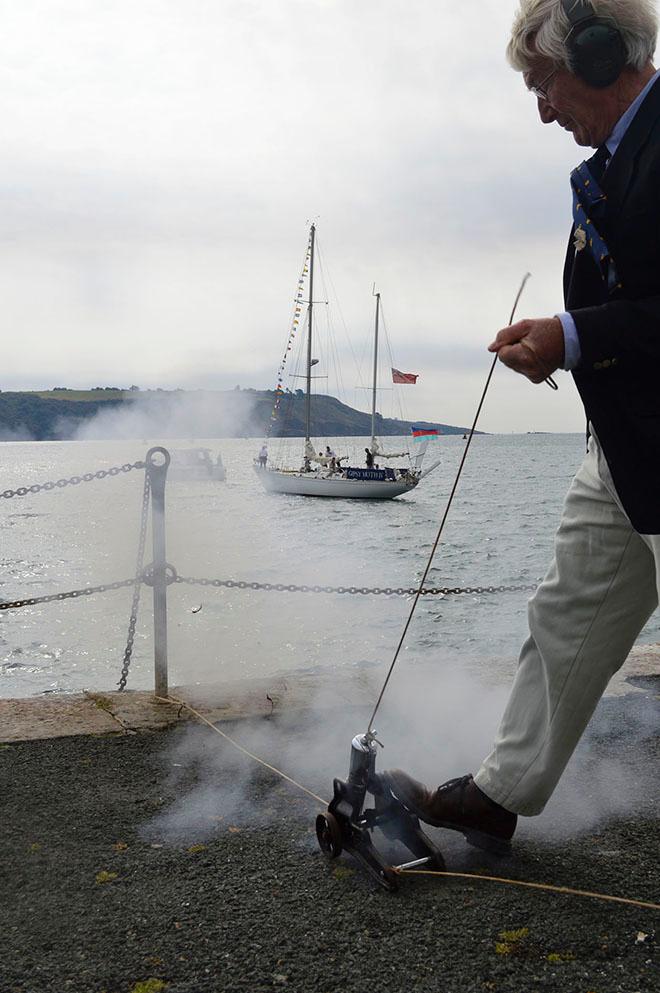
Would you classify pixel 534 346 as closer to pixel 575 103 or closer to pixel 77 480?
pixel 575 103

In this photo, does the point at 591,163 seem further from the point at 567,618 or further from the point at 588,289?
the point at 567,618

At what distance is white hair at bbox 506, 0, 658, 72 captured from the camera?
6.98ft

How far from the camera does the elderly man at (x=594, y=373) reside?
211 centimetres

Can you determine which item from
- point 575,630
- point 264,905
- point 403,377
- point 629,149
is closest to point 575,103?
point 629,149

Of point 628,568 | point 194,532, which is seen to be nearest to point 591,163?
point 628,568

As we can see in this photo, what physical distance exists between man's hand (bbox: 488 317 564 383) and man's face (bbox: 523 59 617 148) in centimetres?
54

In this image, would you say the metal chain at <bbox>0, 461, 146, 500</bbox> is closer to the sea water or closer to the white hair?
the sea water

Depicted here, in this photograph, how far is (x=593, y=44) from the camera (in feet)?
7.01

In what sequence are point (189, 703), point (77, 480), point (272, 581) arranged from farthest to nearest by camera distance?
point (272, 581)
point (77, 480)
point (189, 703)

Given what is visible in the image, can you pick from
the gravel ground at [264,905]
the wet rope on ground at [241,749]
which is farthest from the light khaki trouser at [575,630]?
the wet rope on ground at [241,749]

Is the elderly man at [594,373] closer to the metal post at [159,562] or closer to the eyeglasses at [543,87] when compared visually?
the eyeglasses at [543,87]

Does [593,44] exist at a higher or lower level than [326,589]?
higher

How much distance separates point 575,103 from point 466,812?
79.2 inches

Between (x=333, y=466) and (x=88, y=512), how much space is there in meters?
18.5
